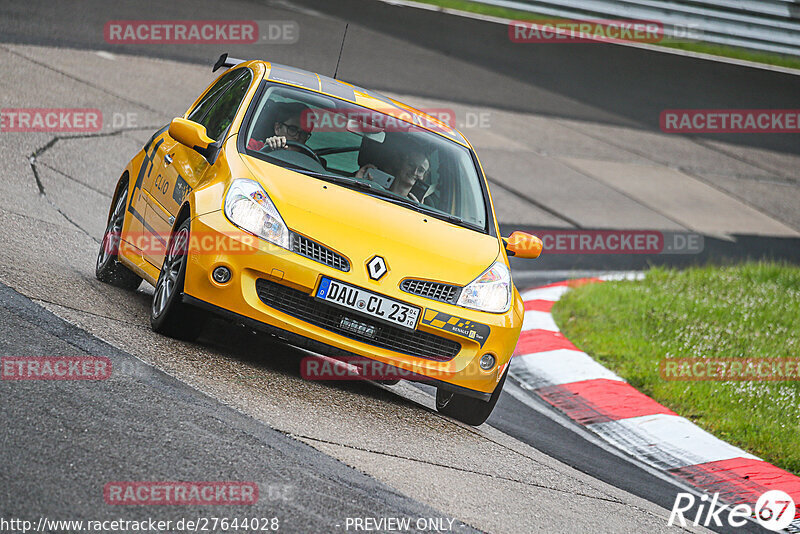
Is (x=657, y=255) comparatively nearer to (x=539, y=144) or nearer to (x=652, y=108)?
(x=539, y=144)

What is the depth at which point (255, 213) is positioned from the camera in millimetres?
5566

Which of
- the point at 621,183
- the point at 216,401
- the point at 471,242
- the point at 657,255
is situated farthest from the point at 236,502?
the point at 621,183

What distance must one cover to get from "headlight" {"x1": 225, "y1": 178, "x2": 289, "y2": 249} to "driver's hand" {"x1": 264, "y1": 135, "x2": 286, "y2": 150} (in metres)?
0.59

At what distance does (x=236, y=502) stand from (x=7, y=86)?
30.1ft

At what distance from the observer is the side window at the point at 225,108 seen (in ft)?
21.4

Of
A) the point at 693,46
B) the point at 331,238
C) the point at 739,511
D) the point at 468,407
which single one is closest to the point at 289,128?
the point at 331,238

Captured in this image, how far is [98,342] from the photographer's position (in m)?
5.33

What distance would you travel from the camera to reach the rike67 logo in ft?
18.9

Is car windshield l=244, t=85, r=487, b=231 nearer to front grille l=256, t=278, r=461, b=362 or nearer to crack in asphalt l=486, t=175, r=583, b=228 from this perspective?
front grille l=256, t=278, r=461, b=362

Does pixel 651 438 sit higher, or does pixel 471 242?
pixel 471 242

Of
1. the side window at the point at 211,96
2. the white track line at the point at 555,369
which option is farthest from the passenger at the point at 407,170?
the white track line at the point at 555,369

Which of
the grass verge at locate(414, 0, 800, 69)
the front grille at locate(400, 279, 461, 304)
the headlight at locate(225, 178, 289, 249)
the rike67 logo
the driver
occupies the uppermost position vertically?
the grass verge at locate(414, 0, 800, 69)

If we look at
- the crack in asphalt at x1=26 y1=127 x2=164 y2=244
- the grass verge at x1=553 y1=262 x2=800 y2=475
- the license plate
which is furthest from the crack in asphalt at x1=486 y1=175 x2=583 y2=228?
the license plate

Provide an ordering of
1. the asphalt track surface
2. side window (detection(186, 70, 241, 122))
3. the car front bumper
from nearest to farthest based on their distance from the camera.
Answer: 1. the asphalt track surface
2. the car front bumper
3. side window (detection(186, 70, 241, 122))
